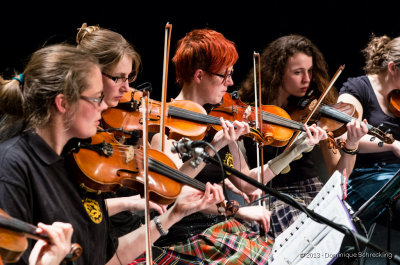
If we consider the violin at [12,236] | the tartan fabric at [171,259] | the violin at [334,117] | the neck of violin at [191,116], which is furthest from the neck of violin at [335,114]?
the violin at [12,236]

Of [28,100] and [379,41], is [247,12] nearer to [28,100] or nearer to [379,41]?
[379,41]

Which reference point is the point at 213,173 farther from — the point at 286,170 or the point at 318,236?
the point at 318,236

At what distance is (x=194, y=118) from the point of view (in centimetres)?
210

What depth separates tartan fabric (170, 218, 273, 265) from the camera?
1.85m

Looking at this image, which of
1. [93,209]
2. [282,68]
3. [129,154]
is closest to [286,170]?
[282,68]

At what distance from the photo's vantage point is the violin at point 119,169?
55.8 inches

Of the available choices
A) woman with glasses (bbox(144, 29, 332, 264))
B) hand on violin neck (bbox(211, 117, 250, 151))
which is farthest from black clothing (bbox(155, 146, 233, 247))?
hand on violin neck (bbox(211, 117, 250, 151))

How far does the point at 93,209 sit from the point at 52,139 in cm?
26

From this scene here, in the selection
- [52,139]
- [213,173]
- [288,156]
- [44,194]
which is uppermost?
[52,139]

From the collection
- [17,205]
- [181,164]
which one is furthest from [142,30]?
[17,205]

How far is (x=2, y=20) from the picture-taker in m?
2.41

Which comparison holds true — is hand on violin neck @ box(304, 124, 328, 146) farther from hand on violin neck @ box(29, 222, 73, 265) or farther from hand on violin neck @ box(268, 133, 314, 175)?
hand on violin neck @ box(29, 222, 73, 265)

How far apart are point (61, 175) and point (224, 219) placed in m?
0.97

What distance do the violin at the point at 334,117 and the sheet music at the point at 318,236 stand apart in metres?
0.88
